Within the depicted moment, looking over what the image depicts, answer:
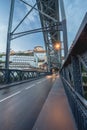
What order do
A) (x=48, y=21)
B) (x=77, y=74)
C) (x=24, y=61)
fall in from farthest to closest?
(x=24, y=61) → (x=48, y=21) → (x=77, y=74)

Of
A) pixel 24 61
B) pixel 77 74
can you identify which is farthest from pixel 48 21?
pixel 24 61

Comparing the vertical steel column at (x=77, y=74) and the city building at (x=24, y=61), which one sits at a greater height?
the city building at (x=24, y=61)

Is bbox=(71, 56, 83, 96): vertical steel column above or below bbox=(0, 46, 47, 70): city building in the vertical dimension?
below

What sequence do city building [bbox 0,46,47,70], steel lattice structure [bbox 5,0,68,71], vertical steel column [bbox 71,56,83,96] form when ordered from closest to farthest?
vertical steel column [bbox 71,56,83,96]
steel lattice structure [bbox 5,0,68,71]
city building [bbox 0,46,47,70]

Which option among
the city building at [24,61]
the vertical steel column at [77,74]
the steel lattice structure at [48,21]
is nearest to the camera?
the vertical steel column at [77,74]

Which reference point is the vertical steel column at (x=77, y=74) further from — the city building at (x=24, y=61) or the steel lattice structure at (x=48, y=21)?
the city building at (x=24, y=61)

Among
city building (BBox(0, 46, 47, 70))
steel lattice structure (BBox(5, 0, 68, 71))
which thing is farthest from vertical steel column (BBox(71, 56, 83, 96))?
city building (BBox(0, 46, 47, 70))

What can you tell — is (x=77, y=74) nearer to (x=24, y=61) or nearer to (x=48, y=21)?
(x=48, y=21)

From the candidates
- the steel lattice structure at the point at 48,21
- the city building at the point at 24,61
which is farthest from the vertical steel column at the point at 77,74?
the city building at the point at 24,61

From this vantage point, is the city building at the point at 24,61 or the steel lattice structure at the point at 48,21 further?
the city building at the point at 24,61

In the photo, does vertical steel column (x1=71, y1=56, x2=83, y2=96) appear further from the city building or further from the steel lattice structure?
the city building

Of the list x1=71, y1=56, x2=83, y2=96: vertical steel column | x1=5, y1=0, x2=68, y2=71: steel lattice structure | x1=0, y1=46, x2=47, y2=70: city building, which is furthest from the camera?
x1=0, y1=46, x2=47, y2=70: city building

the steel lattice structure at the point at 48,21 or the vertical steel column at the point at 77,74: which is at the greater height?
the steel lattice structure at the point at 48,21

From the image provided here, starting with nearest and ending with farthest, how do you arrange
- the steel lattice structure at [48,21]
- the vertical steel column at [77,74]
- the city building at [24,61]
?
1. the vertical steel column at [77,74]
2. the steel lattice structure at [48,21]
3. the city building at [24,61]
